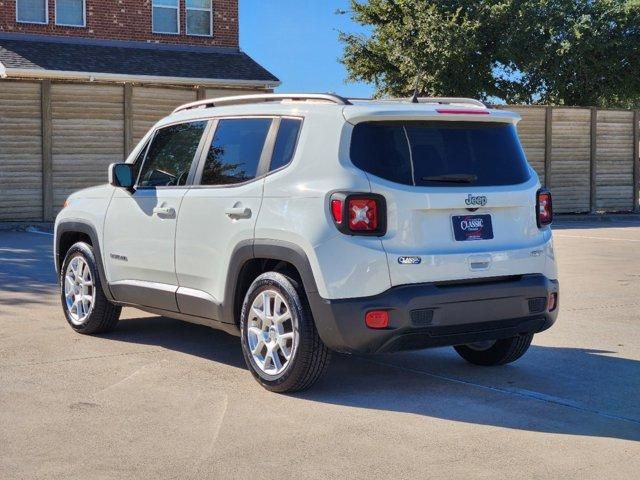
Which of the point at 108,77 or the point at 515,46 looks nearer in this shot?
the point at 108,77

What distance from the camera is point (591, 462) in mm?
5215

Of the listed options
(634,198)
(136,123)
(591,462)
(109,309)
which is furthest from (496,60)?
(591,462)

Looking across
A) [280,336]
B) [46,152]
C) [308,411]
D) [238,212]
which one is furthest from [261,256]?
[46,152]

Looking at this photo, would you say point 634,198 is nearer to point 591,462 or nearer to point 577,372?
point 577,372

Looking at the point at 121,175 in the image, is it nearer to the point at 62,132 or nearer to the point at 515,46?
the point at 62,132

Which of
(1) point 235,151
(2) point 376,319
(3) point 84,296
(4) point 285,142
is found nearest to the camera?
(2) point 376,319

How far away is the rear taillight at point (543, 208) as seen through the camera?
6.89 m

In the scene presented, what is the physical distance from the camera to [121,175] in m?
7.97

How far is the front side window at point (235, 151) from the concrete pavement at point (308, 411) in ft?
4.39

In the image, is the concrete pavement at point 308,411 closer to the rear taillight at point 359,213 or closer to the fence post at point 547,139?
the rear taillight at point 359,213

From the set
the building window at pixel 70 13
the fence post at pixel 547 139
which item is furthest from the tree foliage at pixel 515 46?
the building window at pixel 70 13

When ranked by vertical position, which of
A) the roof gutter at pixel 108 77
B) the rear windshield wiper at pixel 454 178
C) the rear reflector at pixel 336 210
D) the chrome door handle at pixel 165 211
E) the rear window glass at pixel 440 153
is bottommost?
the chrome door handle at pixel 165 211

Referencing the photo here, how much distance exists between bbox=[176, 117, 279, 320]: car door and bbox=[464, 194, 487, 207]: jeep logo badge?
4.30 ft

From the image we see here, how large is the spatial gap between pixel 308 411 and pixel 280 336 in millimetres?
585
